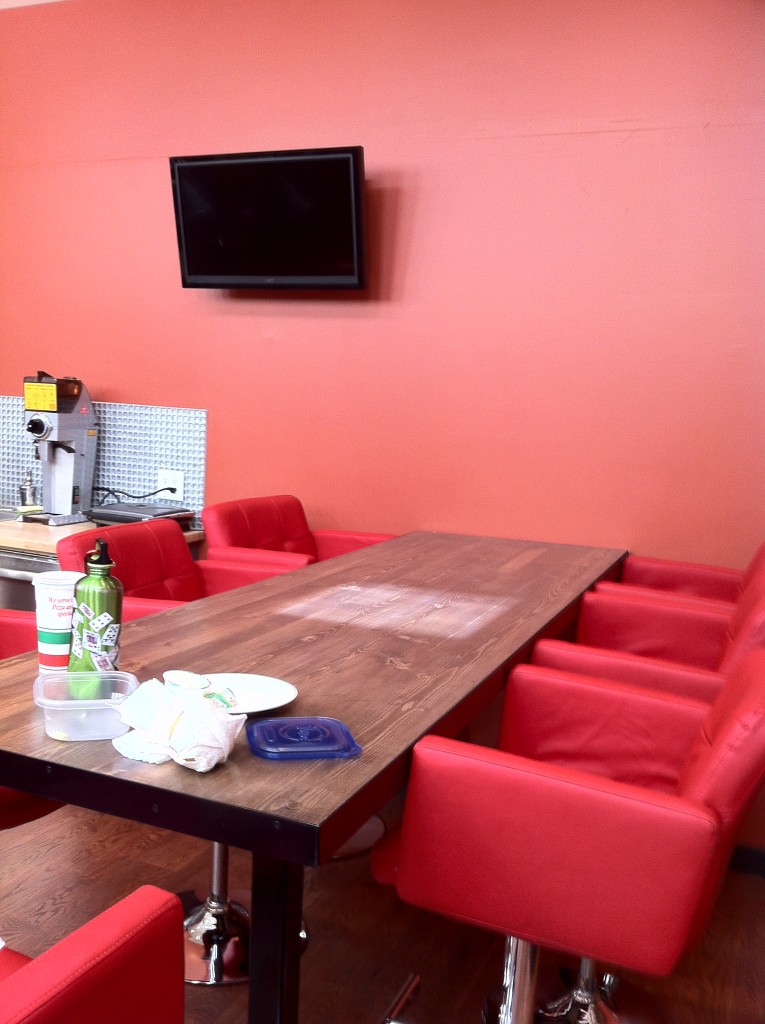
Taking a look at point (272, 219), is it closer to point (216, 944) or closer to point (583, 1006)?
point (216, 944)

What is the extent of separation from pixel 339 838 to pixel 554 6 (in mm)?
→ 3222

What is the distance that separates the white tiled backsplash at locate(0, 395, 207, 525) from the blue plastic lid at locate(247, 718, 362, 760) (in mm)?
2779

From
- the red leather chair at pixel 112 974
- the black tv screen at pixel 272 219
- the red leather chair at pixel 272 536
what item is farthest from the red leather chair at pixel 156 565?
the red leather chair at pixel 112 974

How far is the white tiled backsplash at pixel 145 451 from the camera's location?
13.9 feet

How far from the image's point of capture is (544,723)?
2.09 meters

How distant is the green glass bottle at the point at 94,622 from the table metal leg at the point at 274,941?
481 mm

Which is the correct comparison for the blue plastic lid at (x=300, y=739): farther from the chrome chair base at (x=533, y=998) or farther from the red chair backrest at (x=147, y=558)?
the red chair backrest at (x=147, y=558)

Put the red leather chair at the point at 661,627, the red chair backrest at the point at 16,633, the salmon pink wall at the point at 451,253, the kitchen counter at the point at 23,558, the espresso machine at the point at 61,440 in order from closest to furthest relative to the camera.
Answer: the red chair backrest at the point at 16,633, the red leather chair at the point at 661,627, the salmon pink wall at the point at 451,253, the kitchen counter at the point at 23,558, the espresso machine at the point at 61,440

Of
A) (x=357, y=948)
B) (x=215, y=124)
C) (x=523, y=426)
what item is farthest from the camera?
(x=215, y=124)

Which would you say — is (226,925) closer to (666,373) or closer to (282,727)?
(282,727)

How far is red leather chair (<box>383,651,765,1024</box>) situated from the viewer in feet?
4.91

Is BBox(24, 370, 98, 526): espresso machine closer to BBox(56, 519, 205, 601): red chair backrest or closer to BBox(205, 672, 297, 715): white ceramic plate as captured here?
BBox(56, 519, 205, 601): red chair backrest

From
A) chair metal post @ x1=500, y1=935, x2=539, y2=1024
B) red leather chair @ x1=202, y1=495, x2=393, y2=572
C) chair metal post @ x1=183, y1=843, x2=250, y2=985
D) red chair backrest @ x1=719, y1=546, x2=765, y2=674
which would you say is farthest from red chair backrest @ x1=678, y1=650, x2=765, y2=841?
red leather chair @ x1=202, y1=495, x2=393, y2=572

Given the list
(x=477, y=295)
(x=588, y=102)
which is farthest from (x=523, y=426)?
(x=588, y=102)
